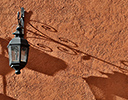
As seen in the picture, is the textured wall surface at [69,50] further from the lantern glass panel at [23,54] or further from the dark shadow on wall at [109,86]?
the lantern glass panel at [23,54]

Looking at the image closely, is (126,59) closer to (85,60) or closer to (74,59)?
(85,60)

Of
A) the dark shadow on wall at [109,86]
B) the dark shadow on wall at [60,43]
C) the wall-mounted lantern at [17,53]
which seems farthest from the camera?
the dark shadow on wall at [60,43]

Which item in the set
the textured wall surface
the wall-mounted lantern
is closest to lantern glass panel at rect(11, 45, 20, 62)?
the wall-mounted lantern

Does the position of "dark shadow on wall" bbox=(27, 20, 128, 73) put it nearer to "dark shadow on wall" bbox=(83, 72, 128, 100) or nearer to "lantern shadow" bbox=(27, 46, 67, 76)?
"lantern shadow" bbox=(27, 46, 67, 76)

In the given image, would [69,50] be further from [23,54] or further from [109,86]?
[23,54]

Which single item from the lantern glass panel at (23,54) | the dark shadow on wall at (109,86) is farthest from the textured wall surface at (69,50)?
the lantern glass panel at (23,54)
